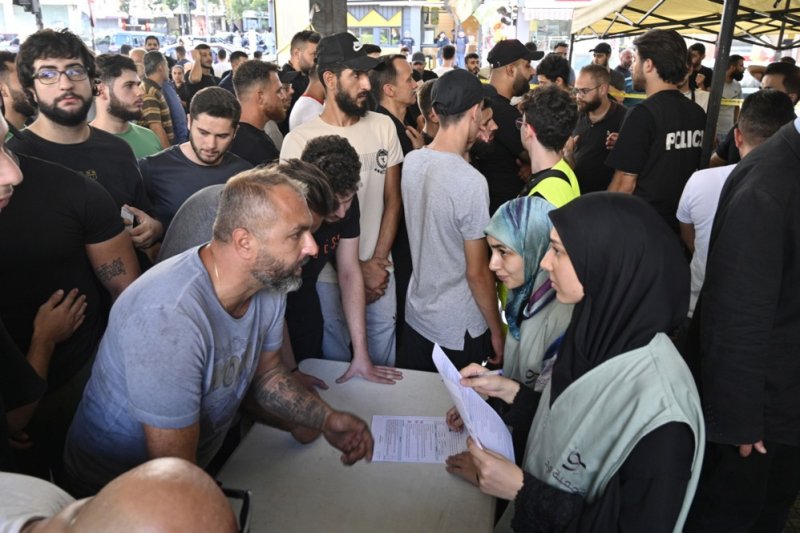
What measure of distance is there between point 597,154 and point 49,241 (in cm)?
368

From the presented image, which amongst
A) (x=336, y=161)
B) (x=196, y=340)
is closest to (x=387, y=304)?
(x=336, y=161)

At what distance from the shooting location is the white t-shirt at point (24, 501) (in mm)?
757

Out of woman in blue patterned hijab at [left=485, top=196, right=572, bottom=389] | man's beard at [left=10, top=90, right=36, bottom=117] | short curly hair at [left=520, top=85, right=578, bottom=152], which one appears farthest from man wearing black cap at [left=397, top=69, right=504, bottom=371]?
man's beard at [left=10, top=90, right=36, bottom=117]

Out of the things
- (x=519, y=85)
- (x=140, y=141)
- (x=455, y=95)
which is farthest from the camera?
(x=519, y=85)

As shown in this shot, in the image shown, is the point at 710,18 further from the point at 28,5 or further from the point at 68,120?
the point at 28,5

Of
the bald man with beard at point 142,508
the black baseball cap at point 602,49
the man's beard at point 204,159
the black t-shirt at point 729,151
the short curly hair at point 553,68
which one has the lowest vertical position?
the bald man with beard at point 142,508

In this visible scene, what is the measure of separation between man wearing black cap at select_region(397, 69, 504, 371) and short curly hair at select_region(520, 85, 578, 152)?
0.78 feet

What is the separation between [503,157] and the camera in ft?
12.5

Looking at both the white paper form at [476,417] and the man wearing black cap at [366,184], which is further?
the man wearing black cap at [366,184]

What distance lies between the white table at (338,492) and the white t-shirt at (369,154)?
52.1 inches

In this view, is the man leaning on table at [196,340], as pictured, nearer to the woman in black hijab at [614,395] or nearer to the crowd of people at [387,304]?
the crowd of people at [387,304]

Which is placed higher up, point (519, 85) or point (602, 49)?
point (602, 49)

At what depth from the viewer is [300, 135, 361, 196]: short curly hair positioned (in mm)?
2125

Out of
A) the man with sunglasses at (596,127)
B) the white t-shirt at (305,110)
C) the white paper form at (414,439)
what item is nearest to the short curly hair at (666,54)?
the man with sunglasses at (596,127)
